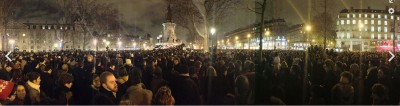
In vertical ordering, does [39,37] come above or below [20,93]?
above

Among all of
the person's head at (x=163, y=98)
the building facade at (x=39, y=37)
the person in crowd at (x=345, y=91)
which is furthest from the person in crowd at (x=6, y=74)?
the building facade at (x=39, y=37)

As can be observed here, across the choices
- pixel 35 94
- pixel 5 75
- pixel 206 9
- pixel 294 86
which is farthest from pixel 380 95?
pixel 206 9

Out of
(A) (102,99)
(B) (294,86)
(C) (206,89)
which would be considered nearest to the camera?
(A) (102,99)

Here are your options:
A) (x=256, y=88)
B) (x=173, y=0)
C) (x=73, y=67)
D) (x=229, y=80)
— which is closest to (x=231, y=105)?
(x=256, y=88)

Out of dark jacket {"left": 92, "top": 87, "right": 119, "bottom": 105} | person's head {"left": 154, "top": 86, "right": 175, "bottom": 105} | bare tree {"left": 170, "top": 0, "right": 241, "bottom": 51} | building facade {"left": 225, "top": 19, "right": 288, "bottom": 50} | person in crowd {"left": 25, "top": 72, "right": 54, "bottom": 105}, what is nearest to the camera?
person's head {"left": 154, "top": 86, "right": 175, "bottom": 105}

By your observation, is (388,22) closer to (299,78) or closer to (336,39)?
(336,39)

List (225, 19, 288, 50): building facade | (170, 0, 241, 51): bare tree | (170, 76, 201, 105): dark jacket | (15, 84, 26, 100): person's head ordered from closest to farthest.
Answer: (15, 84, 26, 100): person's head < (170, 76, 201, 105): dark jacket < (170, 0, 241, 51): bare tree < (225, 19, 288, 50): building facade

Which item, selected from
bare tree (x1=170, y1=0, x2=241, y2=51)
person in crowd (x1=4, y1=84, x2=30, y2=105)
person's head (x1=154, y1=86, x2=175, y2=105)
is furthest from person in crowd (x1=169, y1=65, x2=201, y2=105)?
bare tree (x1=170, y1=0, x2=241, y2=51)

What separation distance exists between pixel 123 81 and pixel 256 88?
2727 mm

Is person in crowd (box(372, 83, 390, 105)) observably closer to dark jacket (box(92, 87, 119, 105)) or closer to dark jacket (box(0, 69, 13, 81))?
dark jacket (box(92, 87, 119, 105))

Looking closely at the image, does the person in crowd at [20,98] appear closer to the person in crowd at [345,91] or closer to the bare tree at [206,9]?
the person in crowd at [345,91]

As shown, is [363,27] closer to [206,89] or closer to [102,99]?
[206,89]

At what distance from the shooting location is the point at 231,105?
7.14m

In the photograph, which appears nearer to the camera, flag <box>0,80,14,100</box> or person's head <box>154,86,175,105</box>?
person's head <box>154,86,175,105</box>
